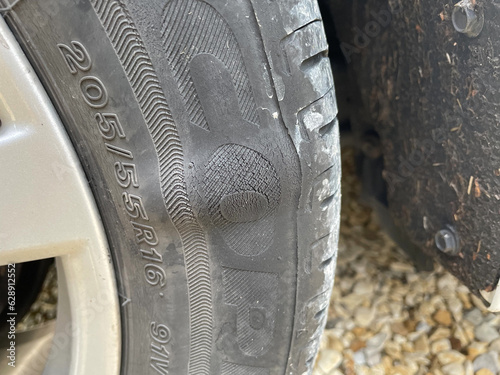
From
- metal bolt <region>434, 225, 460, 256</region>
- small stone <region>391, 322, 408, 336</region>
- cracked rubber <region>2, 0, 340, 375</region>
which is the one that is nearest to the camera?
cracked rubber <region>2, 0, 340, 375</region>

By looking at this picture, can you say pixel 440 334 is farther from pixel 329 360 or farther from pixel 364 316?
pixel 329 360

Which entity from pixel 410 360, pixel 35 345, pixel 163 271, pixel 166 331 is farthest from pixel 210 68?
pixel 410 360

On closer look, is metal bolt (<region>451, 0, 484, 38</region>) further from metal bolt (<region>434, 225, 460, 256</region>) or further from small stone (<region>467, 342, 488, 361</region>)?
small stone (<region>467, 342, 488, 361</region>)

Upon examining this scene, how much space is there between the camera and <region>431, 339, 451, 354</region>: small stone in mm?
1183

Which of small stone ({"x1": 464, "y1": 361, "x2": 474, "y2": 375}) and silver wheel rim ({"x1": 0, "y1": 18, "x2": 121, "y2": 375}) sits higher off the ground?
silver wheel rim ({"x1": 0, "y1": 18, "x2": 121, "y2": 375})

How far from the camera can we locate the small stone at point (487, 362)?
1.14 m

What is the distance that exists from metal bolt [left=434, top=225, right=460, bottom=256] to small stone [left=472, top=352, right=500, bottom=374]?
0.40 metres

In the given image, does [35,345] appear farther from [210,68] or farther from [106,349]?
[210,68]

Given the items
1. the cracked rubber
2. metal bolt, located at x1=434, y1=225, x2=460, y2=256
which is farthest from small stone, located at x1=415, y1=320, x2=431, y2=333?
the cracked rubber

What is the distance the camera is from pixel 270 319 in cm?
78

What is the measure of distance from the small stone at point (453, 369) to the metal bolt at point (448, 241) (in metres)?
0.38

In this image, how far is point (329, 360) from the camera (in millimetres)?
1166

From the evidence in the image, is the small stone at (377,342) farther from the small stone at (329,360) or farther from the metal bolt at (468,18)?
the metal bolt at (468,18)

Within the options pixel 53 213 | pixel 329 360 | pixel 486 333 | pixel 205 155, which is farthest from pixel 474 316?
pixel 53 213
